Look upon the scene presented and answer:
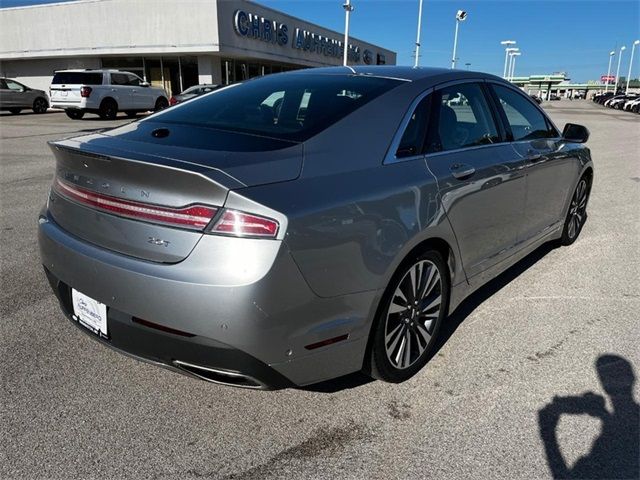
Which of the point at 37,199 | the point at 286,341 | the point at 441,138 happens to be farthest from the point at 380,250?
the point at 37,199

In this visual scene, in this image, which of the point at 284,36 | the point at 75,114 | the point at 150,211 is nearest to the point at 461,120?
the point at 150,211

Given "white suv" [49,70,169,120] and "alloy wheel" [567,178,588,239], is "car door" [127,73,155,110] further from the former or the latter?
"alloy wheel" [567,178,588,239]

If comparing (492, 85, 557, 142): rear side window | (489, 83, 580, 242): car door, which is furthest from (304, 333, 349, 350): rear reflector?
(492, 85, 557, 142): rear side window

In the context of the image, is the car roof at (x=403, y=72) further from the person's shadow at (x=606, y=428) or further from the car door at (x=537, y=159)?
the person's shadow at (x=606, y=428)

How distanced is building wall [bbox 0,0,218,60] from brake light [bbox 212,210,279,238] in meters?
28.4

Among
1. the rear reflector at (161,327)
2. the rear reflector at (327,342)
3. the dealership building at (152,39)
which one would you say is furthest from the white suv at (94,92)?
the rear reflector at (327,342)

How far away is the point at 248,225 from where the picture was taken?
200 cm

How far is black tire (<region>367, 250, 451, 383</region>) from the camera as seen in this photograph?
2604 mm

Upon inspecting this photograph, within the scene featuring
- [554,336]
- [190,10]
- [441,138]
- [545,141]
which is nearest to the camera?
[441,138]

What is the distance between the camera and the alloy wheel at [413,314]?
269 centimetres

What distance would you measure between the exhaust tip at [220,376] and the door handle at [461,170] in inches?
63.7

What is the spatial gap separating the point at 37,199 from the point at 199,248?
5.85m

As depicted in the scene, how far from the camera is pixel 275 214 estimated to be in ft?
6.59

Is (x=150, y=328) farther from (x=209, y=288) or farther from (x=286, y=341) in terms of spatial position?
(x=286, y=341)
